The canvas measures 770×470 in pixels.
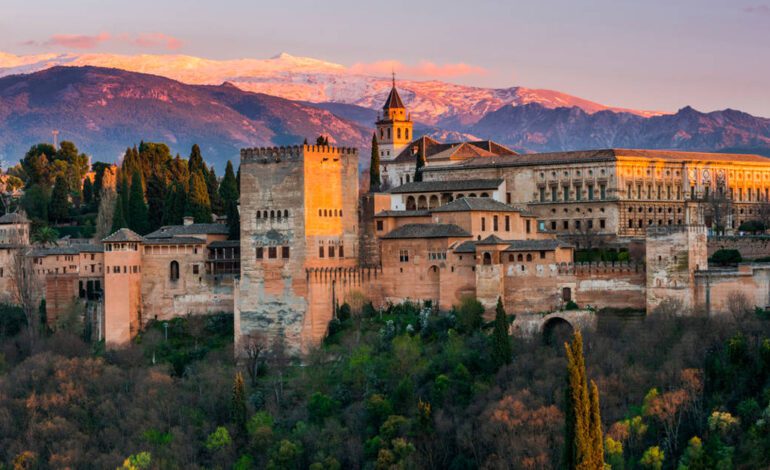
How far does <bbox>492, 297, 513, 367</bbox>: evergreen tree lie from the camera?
49.3m

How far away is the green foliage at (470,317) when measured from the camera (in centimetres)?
5262

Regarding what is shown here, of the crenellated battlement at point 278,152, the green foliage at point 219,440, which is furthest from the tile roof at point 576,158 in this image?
the green foliage at point 219,440

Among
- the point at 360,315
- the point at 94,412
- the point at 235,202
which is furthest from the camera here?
the point at 235,202

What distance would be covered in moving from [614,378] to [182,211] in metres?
29.2

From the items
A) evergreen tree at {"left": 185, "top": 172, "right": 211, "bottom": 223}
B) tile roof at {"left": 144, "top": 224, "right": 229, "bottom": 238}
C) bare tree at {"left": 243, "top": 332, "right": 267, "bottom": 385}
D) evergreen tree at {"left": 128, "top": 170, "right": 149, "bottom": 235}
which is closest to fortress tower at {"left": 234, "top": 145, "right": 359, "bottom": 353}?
bare tree at {"left": 243, "top": 332, "right": 267, "bottom": 385}

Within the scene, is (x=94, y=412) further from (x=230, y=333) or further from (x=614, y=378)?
(x=614, y=378)

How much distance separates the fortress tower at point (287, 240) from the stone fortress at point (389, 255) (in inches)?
2.0

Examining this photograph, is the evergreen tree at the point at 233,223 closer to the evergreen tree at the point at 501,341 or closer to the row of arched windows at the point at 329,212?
the row of arched windows at the point at 329,212

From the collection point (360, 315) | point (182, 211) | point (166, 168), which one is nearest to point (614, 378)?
Result: point (360, 315)

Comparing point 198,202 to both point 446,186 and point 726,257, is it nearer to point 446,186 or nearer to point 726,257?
point 446,186

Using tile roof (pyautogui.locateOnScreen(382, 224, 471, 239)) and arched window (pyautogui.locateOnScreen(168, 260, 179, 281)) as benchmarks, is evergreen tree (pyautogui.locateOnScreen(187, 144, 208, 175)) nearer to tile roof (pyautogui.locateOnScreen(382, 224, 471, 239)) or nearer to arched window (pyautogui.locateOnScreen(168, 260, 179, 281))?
arched window (pyautogui.locateOnScreen(168, 260, 179, 281))

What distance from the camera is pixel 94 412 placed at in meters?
52.5

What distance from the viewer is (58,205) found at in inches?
3046

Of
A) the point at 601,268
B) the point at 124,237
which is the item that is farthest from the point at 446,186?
the point at 124,237
